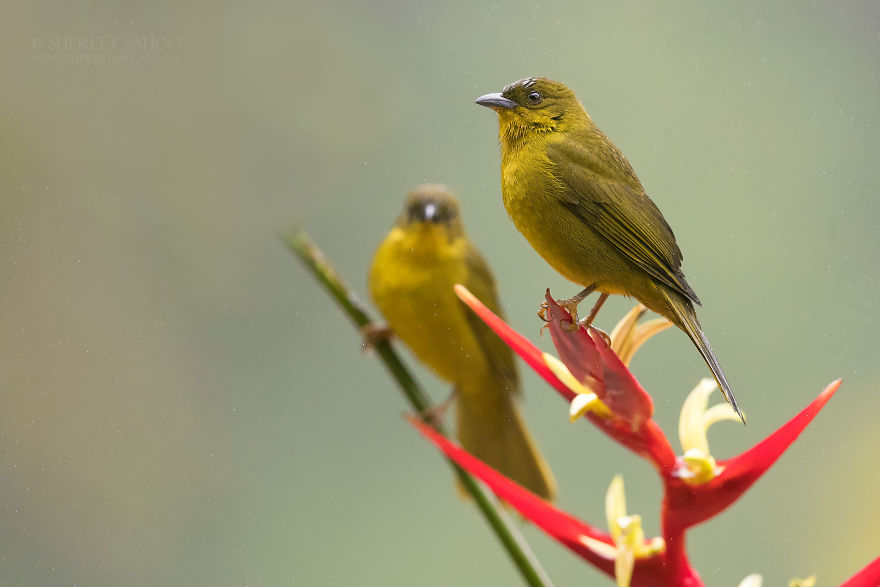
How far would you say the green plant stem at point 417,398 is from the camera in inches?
22.7

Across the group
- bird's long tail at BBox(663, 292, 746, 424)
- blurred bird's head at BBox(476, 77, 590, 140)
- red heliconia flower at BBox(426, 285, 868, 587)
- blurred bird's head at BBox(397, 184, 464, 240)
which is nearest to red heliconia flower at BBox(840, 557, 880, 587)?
red heliconia flower at BBox(426, 285, 868, 587)

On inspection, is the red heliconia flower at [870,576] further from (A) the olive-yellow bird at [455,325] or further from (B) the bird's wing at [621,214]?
(A) the olive-yellow bird at [455,325]

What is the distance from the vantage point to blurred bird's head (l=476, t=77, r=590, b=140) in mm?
452


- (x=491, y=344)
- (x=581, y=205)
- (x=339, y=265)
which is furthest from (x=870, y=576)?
(x=339, y=265)

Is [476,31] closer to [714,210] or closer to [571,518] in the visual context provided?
Answer: [714,210]

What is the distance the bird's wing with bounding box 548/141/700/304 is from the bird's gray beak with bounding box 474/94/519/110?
0.03 meters

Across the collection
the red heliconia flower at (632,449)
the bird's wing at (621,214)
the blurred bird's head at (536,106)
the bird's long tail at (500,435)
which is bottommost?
the bird's long tail at (500,435)

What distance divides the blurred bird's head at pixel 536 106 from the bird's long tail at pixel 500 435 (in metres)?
0.59

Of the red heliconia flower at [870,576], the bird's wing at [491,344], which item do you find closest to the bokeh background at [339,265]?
the bird's wing at [491,344]

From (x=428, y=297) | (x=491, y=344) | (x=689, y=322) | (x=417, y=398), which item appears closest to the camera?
(x=689, y=322)

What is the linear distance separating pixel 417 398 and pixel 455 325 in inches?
14.1

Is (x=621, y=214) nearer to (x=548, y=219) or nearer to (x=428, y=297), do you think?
(x=548, y=219)

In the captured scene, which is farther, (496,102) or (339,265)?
(339,265)

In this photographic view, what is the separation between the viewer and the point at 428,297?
1134mm
